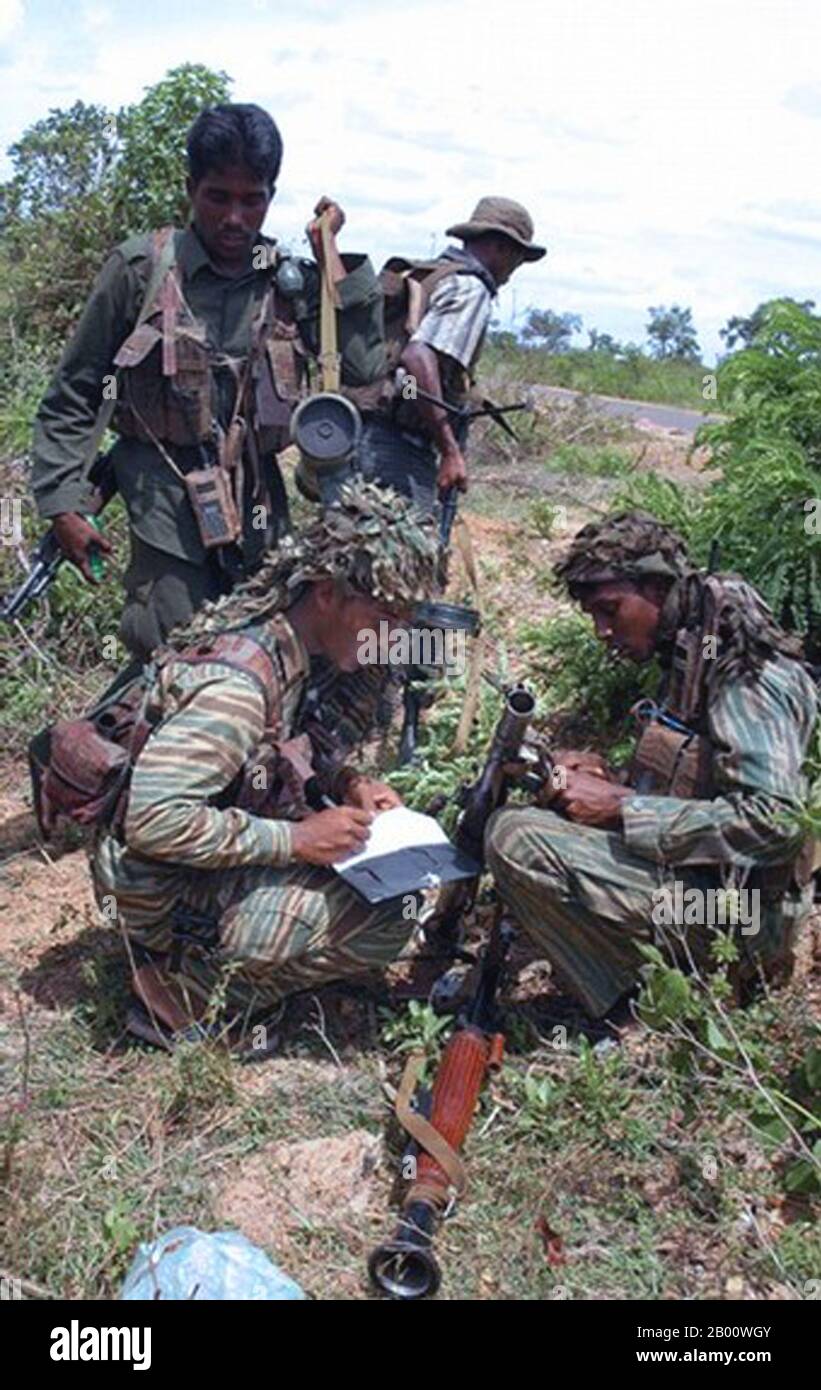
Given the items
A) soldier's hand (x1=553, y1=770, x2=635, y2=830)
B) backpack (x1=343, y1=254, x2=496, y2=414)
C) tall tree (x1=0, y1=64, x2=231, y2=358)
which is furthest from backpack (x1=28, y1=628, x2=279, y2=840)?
tall tree (x1=0, y1=64, x2=231, y2=358)

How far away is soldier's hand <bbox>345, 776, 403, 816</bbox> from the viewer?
134 inches

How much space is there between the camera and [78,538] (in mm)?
3895

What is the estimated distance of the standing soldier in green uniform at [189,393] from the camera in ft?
12.2

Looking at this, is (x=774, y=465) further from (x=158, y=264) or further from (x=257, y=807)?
(x=257, y=807)

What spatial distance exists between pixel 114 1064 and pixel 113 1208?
556 millimetres

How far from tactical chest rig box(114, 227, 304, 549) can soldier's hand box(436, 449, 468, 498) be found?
0.86 meters

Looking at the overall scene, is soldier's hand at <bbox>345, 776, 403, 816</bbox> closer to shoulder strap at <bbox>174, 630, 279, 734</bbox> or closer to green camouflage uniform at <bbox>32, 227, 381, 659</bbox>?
shoulder strap at <bbox>174, 630, 279, 734</bbox>

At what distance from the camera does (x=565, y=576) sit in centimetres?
344

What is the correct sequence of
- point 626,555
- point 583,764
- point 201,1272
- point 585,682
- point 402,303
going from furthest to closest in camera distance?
point 585,682, point 402,303, point 583,764, point 626,555, point 201,1272

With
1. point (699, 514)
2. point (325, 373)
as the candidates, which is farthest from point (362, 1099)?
point (699, 514)

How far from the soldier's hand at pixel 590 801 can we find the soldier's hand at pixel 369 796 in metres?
0.41

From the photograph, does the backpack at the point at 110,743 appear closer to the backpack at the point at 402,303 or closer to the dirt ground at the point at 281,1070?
the dirt ground at the point at 281,1070

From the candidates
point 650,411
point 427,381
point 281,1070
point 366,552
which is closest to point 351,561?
point 366,552

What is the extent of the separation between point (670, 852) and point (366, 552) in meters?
1.01
